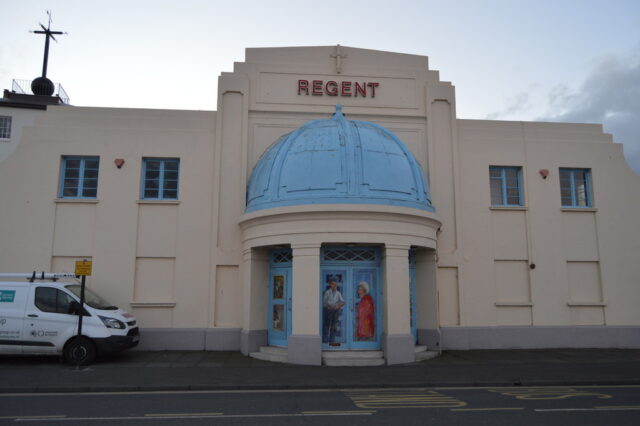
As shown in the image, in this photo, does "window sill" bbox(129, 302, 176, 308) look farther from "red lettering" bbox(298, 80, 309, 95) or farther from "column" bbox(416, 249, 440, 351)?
"red lettering" bbox(298, 80, 309, 95)

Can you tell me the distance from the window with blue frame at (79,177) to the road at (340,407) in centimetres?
850

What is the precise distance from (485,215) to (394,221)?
16.5 feet

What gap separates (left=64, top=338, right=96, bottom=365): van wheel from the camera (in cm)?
1340

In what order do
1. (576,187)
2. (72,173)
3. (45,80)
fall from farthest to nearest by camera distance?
(45,80), (576,187), (72,173)

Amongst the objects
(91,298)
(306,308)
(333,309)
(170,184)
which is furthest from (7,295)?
(333,309)

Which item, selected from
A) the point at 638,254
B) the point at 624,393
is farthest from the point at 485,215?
the point at 624,393

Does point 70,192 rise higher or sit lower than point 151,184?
lower

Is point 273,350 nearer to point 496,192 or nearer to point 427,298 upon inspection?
point 427,298

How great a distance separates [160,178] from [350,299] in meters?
7.83

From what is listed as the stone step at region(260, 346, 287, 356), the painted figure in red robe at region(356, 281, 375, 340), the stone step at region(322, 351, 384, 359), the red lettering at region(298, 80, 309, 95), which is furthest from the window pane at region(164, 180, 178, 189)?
the stone step at region(322, 351, 384, 359)

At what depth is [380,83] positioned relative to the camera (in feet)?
60.1

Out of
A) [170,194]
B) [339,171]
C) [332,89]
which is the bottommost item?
[170,194]

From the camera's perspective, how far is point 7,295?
13758 millimetres

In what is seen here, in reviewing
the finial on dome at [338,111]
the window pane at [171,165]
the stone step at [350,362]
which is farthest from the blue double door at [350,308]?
the window pane at [171,165]
